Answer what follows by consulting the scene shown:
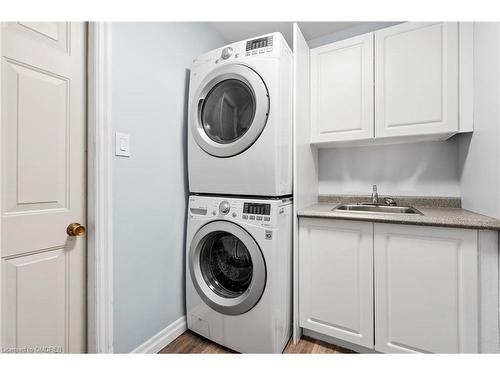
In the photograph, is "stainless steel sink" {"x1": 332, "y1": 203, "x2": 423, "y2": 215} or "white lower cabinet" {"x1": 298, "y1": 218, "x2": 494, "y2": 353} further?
"stainless steel sink" {"x1": 332, "y1": 203, "x2": 423, "y2": 215}

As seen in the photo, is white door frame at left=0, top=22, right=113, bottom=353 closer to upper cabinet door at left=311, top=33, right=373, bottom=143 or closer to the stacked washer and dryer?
the stacked washer and dryer

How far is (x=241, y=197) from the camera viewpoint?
1.48 meters

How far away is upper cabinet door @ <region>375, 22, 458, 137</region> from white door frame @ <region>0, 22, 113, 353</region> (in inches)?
62.7

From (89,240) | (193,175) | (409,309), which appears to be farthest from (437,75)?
(89,240)

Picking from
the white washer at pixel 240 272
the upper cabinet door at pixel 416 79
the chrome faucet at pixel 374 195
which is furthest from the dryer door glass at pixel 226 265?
the upper cabinet door at pixel 416 79

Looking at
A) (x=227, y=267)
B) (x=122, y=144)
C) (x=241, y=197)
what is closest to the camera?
(x=122, y=144)

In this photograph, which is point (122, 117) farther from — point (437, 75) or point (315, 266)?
point (437, 75)

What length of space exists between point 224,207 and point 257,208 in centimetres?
21

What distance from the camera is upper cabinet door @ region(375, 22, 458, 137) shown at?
54.8 inches

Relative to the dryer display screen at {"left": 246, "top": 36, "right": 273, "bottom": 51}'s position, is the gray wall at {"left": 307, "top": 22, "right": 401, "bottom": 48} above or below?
above

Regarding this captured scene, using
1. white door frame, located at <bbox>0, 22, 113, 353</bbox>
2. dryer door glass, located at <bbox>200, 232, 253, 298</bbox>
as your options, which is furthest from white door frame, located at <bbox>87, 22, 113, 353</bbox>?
dryer door glass, located at <bbox>200, 232, 253, 298</bbox>

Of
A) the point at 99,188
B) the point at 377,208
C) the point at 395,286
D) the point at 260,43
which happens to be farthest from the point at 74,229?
the point at 377,208

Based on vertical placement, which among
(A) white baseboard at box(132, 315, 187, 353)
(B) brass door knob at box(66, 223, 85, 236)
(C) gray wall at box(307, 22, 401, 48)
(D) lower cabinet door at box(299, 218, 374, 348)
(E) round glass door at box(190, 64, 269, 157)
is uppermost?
(C) gray wall at box(307, 22, 401, 48)

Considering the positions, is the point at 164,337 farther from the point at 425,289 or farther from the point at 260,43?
the point at 260,43
